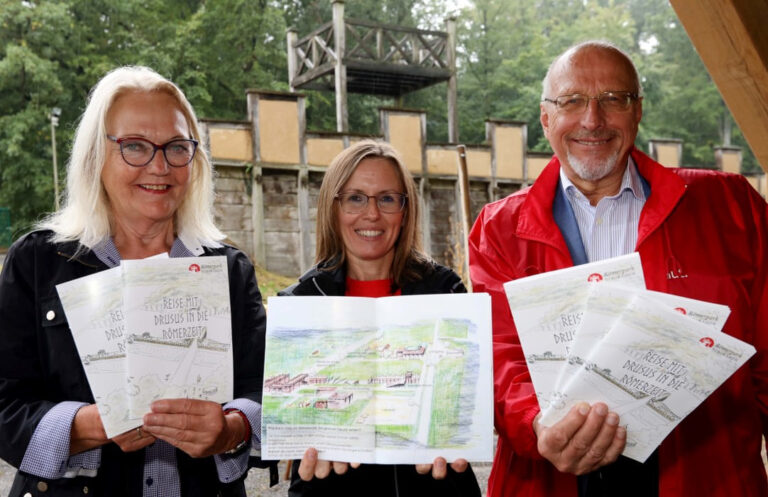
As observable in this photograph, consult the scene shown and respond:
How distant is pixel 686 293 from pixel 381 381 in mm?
688

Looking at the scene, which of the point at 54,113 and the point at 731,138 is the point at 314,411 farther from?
the point at 731,138

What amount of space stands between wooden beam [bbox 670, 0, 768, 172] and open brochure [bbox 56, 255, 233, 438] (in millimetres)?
1174

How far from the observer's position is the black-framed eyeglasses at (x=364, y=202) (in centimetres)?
176

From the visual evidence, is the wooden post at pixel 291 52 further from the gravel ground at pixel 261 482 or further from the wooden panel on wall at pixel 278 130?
the gravel ground at pixel 261 482

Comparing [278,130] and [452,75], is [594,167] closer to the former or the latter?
[278,130]

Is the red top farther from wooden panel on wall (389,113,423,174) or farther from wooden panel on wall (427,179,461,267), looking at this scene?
wooden panel on wall (389,113,423,174)

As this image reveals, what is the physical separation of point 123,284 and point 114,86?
0.42 meters

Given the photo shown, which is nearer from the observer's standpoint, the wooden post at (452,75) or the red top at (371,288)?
the red top at (371,288)

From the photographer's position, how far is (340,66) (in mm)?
11852

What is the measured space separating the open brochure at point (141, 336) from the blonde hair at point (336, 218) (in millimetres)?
520

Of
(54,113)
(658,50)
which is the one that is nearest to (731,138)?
(658,50)

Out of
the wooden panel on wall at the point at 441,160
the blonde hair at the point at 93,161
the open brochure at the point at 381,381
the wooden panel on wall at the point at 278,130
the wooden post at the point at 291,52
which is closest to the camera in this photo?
the open brochure at the point at 381,381

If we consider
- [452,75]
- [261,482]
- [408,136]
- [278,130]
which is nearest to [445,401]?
[261,482]

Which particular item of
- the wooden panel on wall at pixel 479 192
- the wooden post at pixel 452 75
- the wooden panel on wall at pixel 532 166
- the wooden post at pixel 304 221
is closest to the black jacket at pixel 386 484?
the wooden post at pixel 304 221
